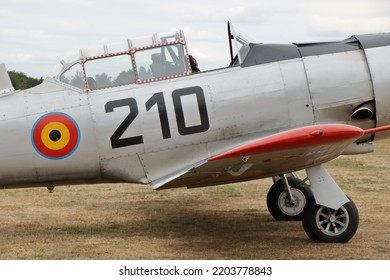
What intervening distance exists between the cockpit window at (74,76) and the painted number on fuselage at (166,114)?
0.53 m

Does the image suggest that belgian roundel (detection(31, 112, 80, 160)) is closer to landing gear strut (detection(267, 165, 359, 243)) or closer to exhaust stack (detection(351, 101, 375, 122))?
landing gear strut (detection(267, 165, 359, 243))

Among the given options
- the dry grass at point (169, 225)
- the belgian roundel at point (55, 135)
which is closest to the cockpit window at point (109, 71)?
the belgian roundel at point (55, 135)

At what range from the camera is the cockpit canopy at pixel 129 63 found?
7621mm

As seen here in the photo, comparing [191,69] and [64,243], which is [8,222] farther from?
[191,69]

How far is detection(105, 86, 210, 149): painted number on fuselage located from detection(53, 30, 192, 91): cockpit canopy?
270mm

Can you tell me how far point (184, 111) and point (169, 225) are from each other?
221 cm

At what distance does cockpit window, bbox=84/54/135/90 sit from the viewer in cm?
764

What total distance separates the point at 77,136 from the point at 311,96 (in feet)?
8.62

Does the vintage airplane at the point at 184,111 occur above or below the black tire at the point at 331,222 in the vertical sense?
above

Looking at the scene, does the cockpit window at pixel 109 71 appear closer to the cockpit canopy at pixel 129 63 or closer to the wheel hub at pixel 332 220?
the cockpit canopy at pixel 129 63

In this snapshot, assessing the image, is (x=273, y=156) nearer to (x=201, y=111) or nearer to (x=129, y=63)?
(x=201, y=111)

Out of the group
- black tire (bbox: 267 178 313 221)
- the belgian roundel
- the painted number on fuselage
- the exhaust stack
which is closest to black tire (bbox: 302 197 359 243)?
the exhaust stack

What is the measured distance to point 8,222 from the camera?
9281mm

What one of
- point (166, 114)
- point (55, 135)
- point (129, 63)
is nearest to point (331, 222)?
point (166, 114)
